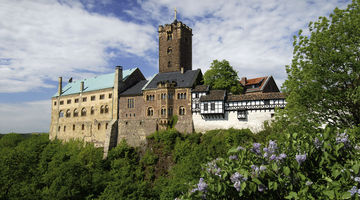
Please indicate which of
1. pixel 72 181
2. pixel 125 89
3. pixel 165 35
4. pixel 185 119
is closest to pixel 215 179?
pixel 72 181

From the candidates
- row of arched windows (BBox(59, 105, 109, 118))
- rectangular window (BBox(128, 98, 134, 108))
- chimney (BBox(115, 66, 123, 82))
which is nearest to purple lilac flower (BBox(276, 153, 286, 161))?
rectangular window (BBox(128, 98, 134, 108))

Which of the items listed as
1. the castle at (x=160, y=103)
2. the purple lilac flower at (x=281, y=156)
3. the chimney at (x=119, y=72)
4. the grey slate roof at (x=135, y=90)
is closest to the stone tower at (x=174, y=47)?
the castle at (x=160, y=103)

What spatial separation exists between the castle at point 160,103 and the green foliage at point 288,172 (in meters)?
30.9

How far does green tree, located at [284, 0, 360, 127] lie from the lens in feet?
51.2

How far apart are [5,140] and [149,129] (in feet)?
176

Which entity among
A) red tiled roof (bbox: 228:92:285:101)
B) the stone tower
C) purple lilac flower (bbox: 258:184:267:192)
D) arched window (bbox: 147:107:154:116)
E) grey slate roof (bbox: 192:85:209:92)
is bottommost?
purple lilac flower (bbox: 258:184:267:192)

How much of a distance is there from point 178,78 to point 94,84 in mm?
21520

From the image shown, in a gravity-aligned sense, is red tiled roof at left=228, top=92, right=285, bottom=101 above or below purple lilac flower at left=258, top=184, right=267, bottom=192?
above

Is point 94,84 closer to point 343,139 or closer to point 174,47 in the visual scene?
point 174,47

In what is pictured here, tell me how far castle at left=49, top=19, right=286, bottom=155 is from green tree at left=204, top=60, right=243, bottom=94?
6.84ft

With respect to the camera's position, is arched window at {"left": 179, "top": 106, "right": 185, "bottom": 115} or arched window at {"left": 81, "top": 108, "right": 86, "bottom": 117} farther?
arched window at {"left": 81, "top": 108, "right": 86, "bottom": 117}

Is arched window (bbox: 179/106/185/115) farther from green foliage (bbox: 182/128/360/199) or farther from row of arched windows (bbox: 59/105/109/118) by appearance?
green foliage (bbox: 182/128/360/199)

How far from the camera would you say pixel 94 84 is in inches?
2372

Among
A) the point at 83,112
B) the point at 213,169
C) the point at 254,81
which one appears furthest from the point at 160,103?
the point at 213,169
